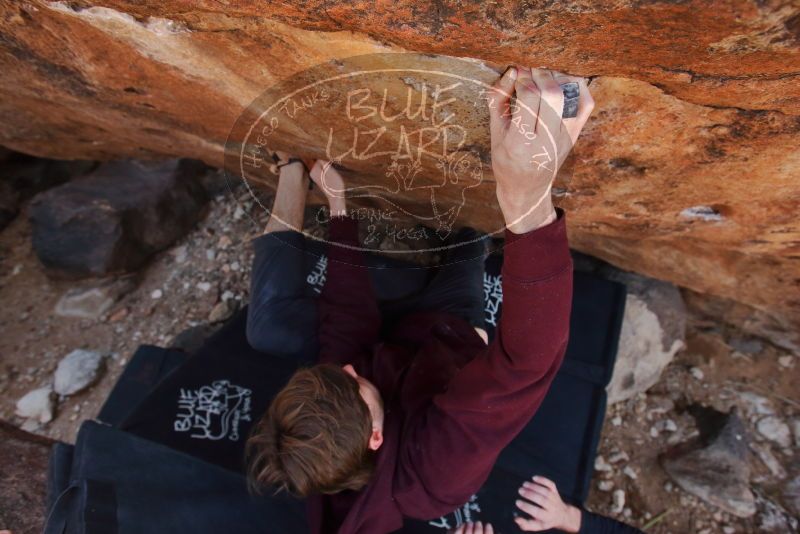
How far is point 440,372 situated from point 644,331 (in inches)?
44.0

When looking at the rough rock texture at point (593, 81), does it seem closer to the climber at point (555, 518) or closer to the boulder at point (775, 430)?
the boulder at point (775, 430)

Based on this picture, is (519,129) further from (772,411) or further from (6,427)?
(772,411)

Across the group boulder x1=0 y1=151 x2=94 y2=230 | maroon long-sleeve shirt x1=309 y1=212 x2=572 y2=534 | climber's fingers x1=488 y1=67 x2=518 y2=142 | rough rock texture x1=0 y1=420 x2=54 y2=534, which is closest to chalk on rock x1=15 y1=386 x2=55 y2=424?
rough rock texture x1=0 y1=420 x2=54 y2=534

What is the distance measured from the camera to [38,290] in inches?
94.0

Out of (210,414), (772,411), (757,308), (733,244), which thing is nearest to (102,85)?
(210,414)

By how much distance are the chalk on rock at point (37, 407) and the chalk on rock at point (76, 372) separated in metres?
0.05

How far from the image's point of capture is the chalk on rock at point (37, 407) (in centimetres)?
212

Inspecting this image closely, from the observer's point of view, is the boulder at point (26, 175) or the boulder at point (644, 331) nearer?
the boulder at point (644, 331)

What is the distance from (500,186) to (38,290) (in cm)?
240

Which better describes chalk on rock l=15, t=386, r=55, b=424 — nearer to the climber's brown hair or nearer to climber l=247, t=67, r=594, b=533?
climber l=247, t=67, r=594, b=533

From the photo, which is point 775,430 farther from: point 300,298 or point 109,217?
point 109,217

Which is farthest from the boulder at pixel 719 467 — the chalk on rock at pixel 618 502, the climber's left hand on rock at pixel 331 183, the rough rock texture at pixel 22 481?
the rough rock texture at pixel 22 481

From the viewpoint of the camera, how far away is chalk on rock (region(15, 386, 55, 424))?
2.12 m

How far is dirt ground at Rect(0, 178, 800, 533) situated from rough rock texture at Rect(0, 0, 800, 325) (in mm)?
Answer: 502
